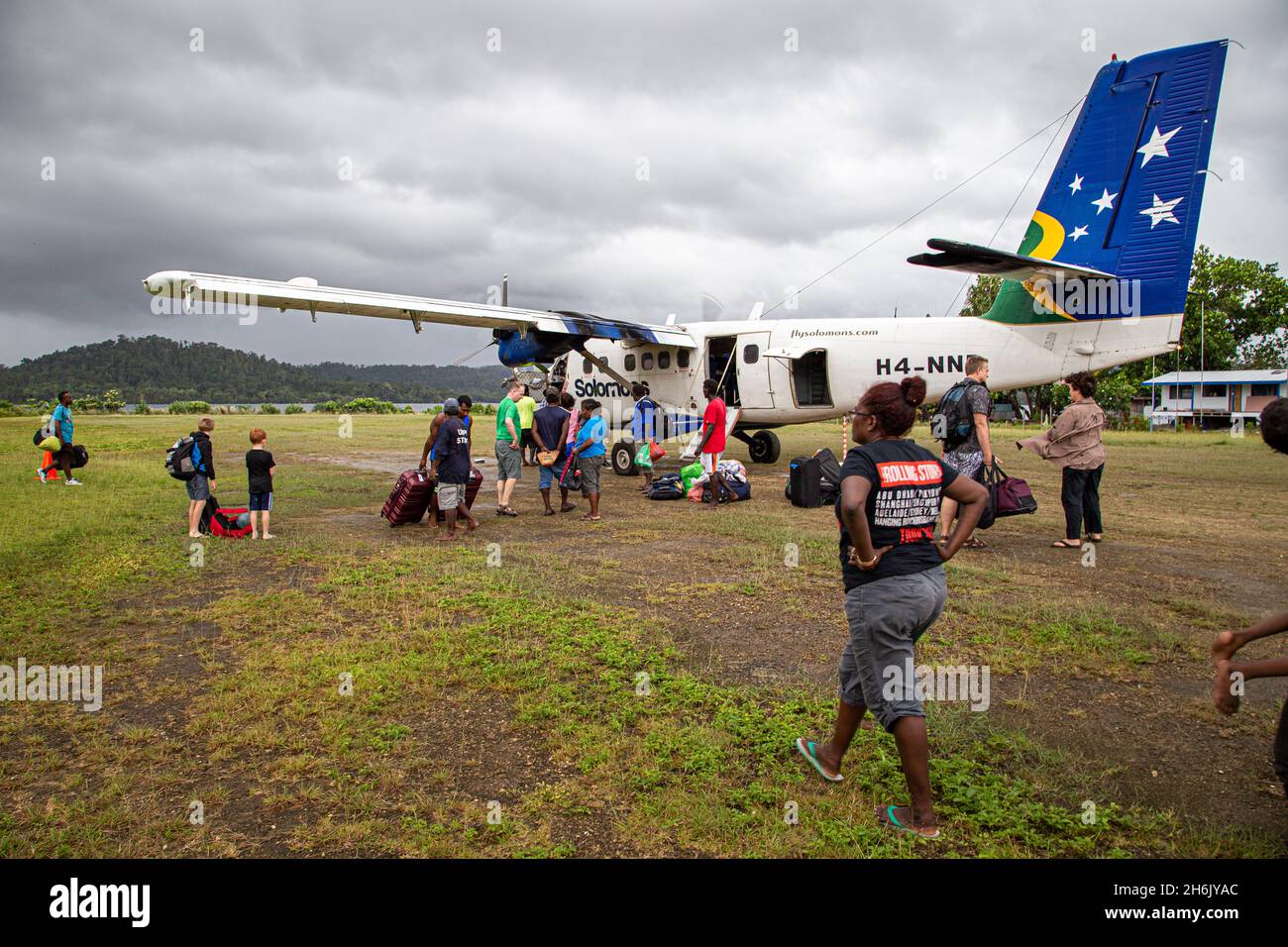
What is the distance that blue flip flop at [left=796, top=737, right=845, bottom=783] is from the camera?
11.7ft

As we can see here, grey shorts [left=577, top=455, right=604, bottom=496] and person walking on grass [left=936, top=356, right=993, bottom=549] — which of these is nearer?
person walking on grass [left=936, top=356, right=993, bottom=549]

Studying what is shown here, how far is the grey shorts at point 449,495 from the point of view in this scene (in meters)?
9.48

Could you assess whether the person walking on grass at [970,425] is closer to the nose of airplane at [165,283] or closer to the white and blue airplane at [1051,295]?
the white and blue airplane at [1051,295]

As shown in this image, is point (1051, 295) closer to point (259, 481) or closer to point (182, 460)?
point (259, 481)

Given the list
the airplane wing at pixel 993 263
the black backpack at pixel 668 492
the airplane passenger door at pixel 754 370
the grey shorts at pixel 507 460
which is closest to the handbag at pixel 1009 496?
the airplane wing at pixel 993 263

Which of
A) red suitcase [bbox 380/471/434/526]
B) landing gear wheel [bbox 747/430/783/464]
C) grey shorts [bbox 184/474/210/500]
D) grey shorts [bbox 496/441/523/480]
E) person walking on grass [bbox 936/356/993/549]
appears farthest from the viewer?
landing gear wheel [bbox 747/430/783/464]

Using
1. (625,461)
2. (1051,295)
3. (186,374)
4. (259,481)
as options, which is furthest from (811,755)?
(186,374)

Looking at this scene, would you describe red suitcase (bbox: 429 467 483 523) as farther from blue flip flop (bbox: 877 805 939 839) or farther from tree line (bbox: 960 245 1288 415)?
tree line (bbox: 960 245 1288 415)

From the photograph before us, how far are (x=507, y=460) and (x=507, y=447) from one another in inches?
8.3

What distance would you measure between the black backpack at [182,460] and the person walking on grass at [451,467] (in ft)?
9.45

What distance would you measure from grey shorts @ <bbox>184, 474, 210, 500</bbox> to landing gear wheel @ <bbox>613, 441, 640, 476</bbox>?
8.81 metres

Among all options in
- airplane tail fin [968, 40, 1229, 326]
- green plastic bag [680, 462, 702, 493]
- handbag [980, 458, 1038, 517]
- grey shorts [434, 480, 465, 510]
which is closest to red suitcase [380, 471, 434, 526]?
grey shorts [434, 480, 465, 510]

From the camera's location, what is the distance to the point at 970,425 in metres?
7.78

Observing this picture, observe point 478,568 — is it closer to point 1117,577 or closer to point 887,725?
point 887,725
